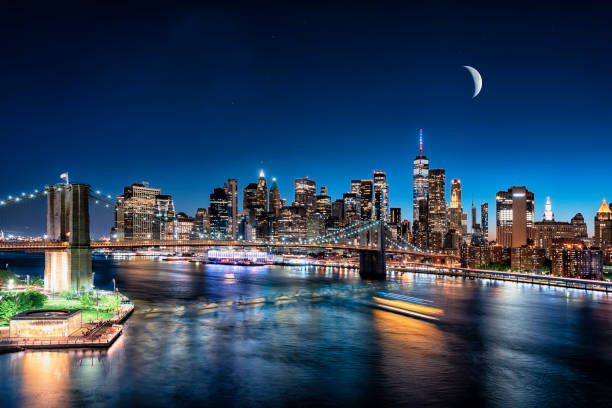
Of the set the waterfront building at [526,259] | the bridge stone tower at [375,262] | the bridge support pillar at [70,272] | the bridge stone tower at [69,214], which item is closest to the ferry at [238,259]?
the bridge stone tower at [375,262]

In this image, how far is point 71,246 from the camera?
130 ft

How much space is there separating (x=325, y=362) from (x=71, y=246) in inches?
955

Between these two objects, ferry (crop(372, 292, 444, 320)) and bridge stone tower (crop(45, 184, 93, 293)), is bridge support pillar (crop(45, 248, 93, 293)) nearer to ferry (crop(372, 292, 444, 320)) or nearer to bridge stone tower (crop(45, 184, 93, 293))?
bridge stone tower (crop(45, 184, 93, 293))

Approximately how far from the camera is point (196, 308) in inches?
1615

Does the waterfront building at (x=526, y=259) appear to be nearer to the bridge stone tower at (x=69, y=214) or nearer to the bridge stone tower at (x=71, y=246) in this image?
the bridge stone tower at (x=71, y=246)

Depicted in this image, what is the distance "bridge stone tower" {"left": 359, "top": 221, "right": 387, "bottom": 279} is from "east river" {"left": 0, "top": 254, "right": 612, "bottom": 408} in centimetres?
3295

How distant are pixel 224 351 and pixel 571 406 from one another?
1612cm

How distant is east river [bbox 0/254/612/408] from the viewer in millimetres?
20172

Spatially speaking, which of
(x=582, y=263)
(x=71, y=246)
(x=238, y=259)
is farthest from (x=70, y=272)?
(x=238, y=259)

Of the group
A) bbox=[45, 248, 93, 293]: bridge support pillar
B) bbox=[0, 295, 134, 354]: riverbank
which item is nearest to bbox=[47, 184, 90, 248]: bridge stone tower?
bbox=[45, 248, 93, 293]: bridge support pillar

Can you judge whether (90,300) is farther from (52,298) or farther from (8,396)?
(8,396)

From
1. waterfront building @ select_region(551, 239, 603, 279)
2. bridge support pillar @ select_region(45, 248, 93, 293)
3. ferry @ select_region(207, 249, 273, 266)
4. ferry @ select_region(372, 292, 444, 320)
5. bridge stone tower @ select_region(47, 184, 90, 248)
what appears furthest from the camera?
ferry @ select_region(207, 249, 273, 266)

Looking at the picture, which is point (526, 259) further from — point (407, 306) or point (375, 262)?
point (407, 306)

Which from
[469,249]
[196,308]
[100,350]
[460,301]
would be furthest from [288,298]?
[469,249]
